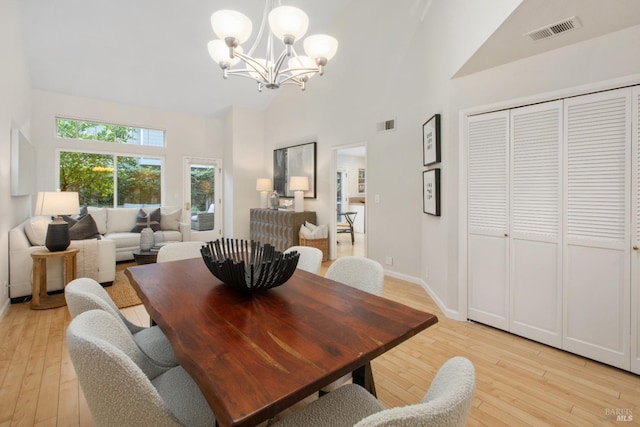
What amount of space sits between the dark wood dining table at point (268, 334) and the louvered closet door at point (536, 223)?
1.80 meters

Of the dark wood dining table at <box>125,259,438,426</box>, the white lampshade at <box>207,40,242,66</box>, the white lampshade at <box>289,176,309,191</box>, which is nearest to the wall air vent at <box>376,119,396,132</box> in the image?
the white lampshade at <box>289,176,309,191</box>

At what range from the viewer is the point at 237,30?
208 cm

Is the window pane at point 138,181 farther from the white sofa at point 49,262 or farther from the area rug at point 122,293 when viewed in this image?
the area rug at point 122,293

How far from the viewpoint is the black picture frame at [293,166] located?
219 inches

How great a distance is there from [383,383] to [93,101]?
6.39 meters

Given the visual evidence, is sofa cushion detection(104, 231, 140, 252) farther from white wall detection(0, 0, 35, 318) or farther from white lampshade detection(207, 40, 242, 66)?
white lampshade detection(207, 40, 242, 66)

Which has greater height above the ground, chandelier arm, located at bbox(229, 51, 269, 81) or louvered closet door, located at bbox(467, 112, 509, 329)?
chandelier arm, located at bbox(229, 51, 269, 81)

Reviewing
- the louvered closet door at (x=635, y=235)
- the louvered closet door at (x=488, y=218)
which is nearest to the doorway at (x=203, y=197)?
the louvered closet door at (x=488, y=218)

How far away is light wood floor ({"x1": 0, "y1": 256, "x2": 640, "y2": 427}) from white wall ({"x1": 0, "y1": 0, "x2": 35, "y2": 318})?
0.82 meters

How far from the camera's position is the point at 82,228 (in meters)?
4.24

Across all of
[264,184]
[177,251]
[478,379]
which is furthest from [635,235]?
[264,184]

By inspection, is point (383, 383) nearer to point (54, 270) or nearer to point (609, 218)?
point (609, 218)

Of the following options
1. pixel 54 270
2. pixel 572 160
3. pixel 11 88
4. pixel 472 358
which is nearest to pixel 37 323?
pixel 54 270

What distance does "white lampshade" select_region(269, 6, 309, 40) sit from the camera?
208 cm
